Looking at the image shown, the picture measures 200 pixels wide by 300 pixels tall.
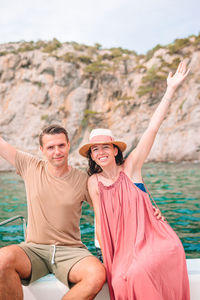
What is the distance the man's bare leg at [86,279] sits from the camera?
1.67 m

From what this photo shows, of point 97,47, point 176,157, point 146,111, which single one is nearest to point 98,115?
point 146,111

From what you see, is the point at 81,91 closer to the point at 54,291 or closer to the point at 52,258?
the point at 52,258

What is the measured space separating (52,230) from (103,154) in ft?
2.72

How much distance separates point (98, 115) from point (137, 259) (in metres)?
30.5

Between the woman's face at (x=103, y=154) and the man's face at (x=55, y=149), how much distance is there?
0.29m

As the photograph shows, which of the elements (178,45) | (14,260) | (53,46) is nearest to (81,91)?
(53,46)

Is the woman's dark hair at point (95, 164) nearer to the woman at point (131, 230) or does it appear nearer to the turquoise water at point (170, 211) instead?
the woman at point (131, 230)

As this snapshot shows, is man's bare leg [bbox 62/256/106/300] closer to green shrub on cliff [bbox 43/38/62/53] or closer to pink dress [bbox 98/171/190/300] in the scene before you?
pink dress [bbox 98/171/190/300]

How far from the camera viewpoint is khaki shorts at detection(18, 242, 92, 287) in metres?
1.95

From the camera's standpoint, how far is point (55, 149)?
7.68ft

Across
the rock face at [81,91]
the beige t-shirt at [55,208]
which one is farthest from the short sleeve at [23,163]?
the rock face at [81,91]

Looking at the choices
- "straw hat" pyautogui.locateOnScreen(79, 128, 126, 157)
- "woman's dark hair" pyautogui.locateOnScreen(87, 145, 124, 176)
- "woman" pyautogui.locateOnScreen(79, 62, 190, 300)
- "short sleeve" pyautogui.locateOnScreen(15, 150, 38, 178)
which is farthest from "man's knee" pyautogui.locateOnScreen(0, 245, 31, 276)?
"straw hat" pyautogui.locateOnScreen(79, 128, 126, 157)

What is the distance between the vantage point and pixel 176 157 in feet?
76.4

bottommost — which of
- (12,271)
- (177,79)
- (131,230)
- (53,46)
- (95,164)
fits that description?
(12,271)
